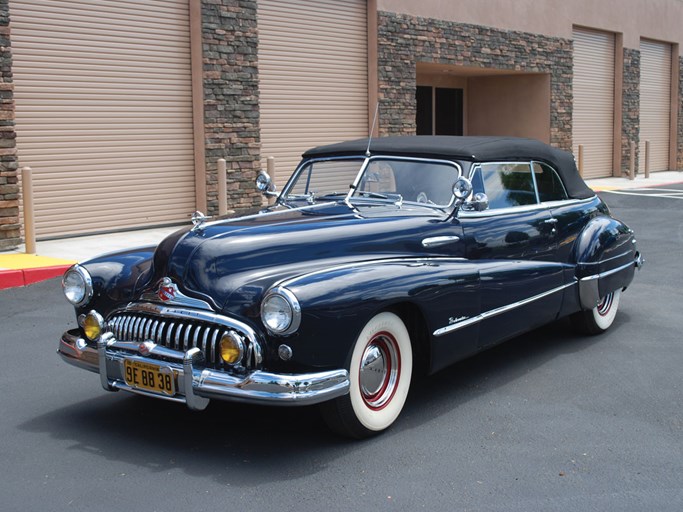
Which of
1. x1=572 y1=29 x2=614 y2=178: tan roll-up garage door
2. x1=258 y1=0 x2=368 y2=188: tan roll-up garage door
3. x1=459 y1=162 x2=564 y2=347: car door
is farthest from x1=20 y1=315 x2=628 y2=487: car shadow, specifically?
x1=572 y1=29 x2=614 y2=178: tan roll-up garage door

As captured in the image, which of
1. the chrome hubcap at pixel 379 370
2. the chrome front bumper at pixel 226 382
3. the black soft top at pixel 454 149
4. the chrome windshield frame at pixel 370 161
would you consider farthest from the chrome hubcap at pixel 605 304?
the chrome front bumper at pixel 226 382

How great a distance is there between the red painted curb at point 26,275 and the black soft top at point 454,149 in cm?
407

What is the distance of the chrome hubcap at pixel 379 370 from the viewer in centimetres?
428

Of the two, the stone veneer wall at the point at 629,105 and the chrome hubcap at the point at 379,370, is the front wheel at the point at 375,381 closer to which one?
the chrome hubcap at the point at 379,370

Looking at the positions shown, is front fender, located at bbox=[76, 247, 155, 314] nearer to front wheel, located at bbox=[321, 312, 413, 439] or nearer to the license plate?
the license plate

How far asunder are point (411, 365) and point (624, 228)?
2.91m

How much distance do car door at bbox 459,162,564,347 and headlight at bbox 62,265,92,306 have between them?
215cm

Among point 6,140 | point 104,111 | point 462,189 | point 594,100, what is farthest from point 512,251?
point 594,100

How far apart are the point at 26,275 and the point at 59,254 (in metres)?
1.51

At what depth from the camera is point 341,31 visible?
15.9 metres

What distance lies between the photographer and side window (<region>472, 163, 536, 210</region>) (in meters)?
5.50

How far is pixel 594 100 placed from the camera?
76.8 feet

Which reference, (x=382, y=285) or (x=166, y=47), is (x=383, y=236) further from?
(x=166, y=47)

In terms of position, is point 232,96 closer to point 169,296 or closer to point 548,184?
point 548,184
